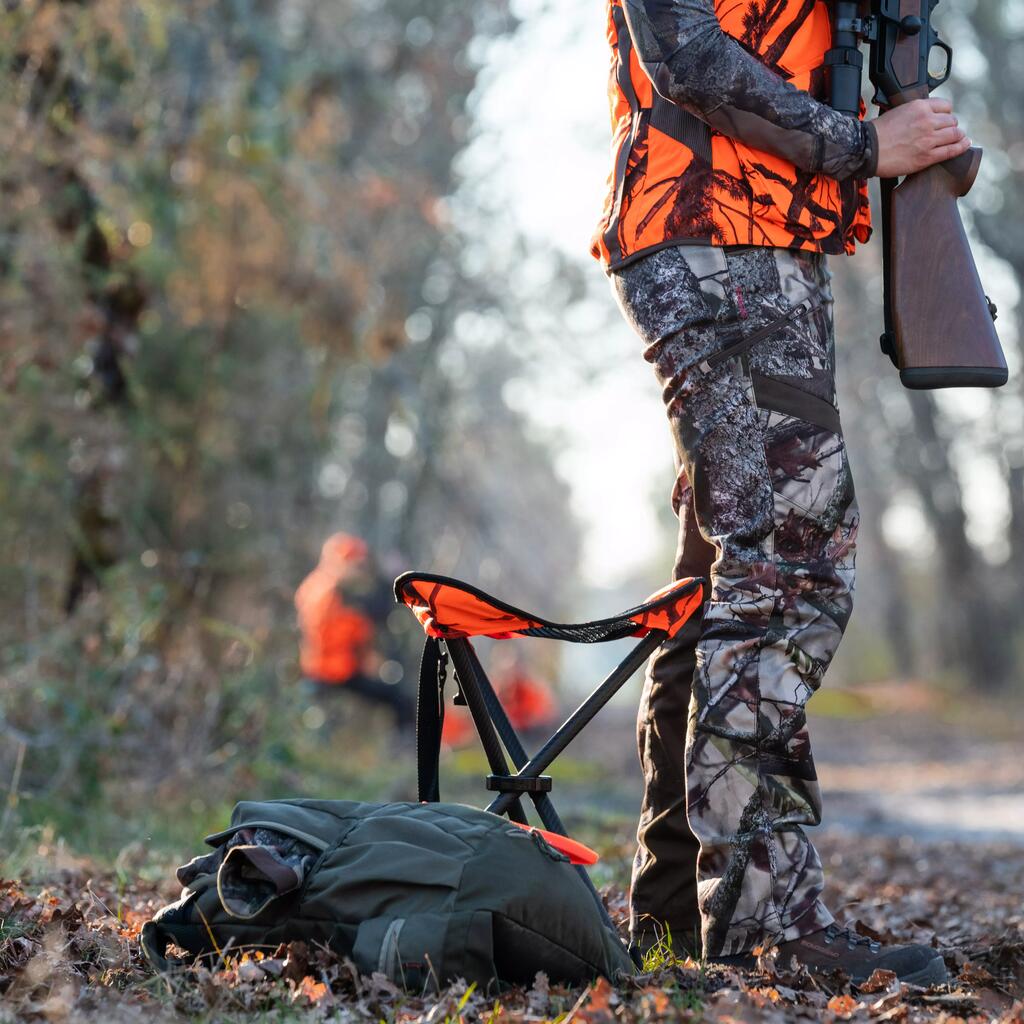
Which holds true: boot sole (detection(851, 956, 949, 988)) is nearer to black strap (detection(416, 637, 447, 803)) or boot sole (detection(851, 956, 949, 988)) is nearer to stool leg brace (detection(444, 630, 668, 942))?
stool leg brace (detection(444, 630, 668, 942))

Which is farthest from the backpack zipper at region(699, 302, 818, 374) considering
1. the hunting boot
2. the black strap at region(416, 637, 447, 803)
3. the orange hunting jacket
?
the hunting boot

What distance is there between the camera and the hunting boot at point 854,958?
2.90 meters

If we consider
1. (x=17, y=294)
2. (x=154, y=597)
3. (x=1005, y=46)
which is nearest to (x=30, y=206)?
(x=17, y=294)

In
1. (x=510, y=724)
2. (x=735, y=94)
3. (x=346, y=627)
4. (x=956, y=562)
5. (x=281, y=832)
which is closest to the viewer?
(x=281, y=832)

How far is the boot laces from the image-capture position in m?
2.97

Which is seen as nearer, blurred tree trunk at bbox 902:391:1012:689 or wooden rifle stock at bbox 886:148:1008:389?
wooden rifle stock at bbox 886:148:1008:389

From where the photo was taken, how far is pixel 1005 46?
22.5 metres

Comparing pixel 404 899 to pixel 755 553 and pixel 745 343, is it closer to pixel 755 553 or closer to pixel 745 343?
pixel 755 553

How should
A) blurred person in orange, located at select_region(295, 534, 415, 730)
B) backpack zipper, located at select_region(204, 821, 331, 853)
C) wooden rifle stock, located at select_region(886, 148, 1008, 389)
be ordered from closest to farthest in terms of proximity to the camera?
backpack zipper, located at select_region(204, 821, 331, 853) < wooden rifle stock, located at select_region(886, 148, 1008, 389) < blurred person in orange, located at select_region(295, 534, 415, 730)

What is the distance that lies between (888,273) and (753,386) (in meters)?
0.52

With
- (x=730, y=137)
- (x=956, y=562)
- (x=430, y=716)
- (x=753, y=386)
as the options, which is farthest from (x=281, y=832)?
(x=956, y=562)

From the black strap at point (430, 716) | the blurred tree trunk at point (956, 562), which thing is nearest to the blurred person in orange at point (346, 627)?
the black strap at point (430, 716)

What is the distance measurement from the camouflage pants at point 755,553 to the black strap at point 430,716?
587mm

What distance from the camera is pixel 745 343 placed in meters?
2.96
